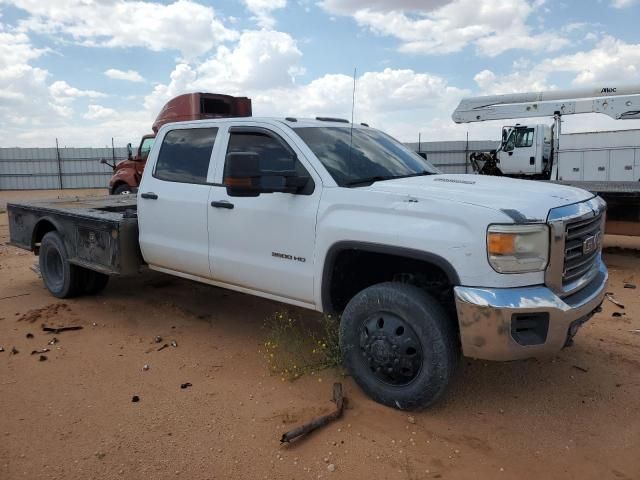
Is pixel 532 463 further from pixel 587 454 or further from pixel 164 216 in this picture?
pixel 164 216

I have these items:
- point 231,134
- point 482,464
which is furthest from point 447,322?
point 231,134

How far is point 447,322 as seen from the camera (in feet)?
11.3

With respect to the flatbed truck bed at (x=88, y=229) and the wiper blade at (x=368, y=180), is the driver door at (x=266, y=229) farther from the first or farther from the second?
the flatbed truck bed at (x=88, y=229)

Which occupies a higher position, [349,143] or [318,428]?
[349,143]

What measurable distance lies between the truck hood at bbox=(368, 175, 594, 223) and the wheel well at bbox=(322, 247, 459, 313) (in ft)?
1.46

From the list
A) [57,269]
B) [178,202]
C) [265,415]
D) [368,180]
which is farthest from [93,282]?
[368,180]

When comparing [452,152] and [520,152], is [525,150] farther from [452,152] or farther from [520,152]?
[452,152]

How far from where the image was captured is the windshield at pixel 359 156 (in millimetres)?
4092

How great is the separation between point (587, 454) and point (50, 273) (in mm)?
5931

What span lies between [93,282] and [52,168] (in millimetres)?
27081

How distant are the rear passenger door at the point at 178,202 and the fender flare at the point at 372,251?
4.30 ft

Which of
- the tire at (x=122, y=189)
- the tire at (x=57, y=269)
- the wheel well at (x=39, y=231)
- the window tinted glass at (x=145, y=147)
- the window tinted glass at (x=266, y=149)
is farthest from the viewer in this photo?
the tire at (x=122, y=189)

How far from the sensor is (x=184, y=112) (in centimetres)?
1263

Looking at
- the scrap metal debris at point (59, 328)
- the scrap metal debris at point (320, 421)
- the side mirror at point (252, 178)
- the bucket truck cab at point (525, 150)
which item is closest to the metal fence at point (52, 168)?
the bucket truck cab at point (525, 150)
